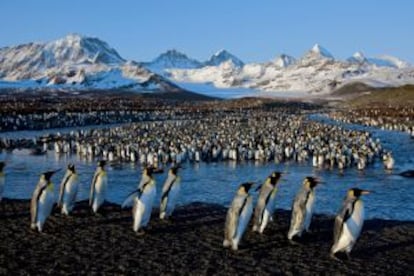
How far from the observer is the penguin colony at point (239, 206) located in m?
9.12

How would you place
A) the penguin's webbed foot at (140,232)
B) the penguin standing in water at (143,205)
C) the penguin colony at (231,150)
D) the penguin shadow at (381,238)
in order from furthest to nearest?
the penguin colony at (231,150) < the penguin standing in water at (143,205) < the penguin's webbed foot at (140,232) < the penguin shadow at (381,238)

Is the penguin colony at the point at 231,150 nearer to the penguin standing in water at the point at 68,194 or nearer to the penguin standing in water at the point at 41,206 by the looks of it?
the penguin standing in water at the point at 68,194

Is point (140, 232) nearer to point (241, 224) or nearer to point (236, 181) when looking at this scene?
point (241, 224)

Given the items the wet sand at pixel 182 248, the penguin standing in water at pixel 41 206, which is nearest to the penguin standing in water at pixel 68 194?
the wet sand at pixel 182 248

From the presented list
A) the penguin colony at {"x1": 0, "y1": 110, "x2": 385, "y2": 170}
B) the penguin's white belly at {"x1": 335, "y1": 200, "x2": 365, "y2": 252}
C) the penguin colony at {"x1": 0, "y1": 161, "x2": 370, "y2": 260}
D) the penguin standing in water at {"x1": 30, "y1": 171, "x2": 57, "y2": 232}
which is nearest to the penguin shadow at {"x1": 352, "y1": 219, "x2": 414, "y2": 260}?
the penguin's white belly at {"x1": 335, "y1": 200, "x2": 365, "y2": 252}

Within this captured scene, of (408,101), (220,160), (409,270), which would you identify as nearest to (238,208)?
(409,270)

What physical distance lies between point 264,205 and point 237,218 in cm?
112

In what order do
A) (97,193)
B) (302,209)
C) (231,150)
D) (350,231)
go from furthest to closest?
(231,150)
(97,193)
(302,209)
(350,231)

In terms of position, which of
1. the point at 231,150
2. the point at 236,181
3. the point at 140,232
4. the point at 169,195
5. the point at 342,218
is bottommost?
the point at 236,181

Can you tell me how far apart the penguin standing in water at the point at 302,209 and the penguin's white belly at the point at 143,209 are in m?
2.33

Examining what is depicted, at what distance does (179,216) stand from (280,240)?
2.48m

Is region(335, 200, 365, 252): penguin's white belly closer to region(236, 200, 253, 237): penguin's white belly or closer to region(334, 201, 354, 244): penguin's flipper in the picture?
region(334, 201, 354, 244): penguin's flipper

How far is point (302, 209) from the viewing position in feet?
32.9

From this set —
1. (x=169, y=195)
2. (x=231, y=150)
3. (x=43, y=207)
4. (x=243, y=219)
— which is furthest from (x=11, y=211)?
(x=231, y=150)
